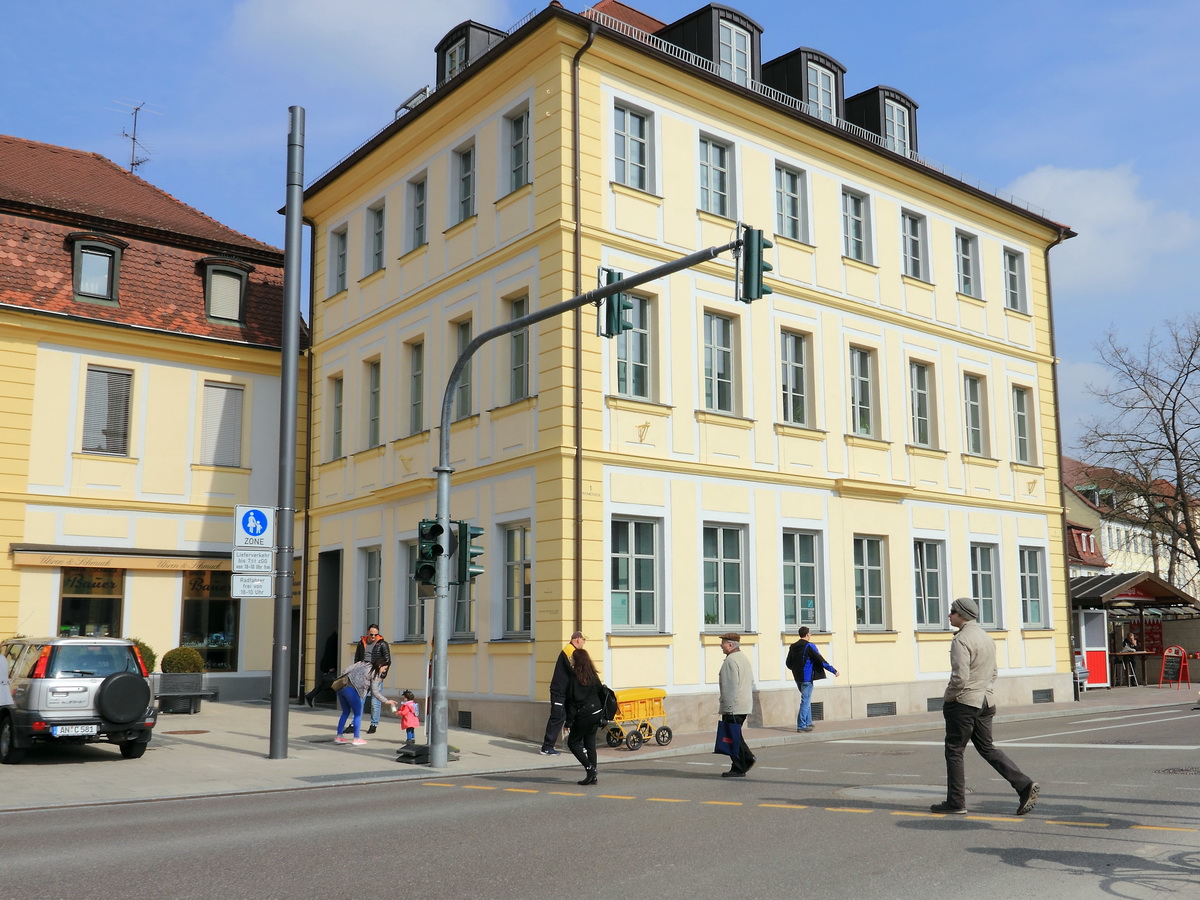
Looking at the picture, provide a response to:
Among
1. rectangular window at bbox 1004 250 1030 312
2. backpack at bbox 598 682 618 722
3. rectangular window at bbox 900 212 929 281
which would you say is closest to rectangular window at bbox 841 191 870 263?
rectangular window at bbox 900 212 929 281

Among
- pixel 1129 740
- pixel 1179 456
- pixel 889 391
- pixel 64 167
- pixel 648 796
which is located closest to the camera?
pixel 648 796

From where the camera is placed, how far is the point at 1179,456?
139 feet

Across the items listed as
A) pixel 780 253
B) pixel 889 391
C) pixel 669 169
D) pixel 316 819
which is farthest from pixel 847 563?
pixel 316 819

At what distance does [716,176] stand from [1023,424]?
1153 cm

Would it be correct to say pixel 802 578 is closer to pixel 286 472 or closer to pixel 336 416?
pixel 286 472

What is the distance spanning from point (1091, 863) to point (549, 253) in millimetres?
14316

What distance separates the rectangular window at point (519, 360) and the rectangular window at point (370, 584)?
18.5 feet

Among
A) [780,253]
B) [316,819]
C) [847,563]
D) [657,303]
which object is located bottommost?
[316,819]

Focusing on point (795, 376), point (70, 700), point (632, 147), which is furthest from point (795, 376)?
point (70, 700)

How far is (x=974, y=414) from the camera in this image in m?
27.9

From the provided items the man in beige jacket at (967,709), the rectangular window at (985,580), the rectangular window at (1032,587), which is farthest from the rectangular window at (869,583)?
the man in beige jacket at (967,709)

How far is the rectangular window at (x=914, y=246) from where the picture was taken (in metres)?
26.8

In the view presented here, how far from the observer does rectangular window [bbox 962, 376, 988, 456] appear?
90.2 ft

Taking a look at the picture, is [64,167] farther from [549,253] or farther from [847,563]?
[847,563]
